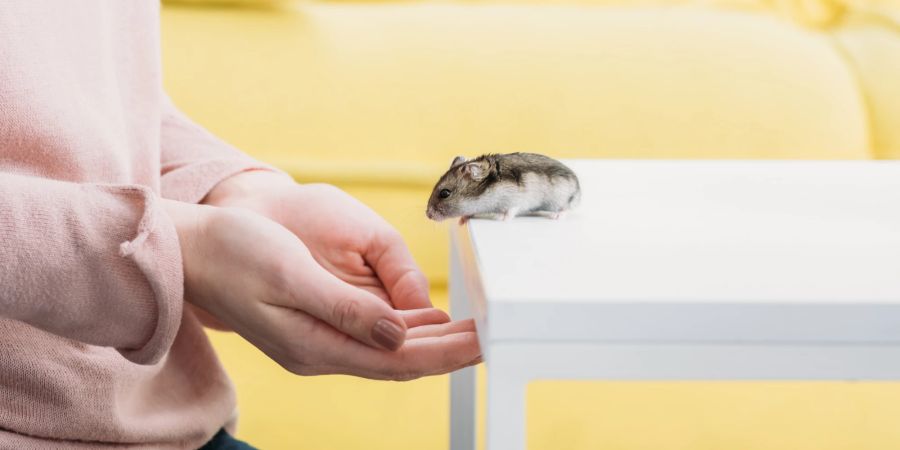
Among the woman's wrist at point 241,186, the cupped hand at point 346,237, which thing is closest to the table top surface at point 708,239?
the cupped hand at point 346,237

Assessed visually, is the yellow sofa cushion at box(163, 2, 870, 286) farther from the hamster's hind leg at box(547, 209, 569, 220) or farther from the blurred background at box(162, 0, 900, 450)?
the hamster's hind leg at box(547, 209, 569, 220)

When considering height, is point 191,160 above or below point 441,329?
above

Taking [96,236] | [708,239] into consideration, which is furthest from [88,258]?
[708,239]

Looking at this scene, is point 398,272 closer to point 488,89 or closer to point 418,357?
point 418,357

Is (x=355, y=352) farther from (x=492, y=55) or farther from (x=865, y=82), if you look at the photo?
(x=865, y=82)

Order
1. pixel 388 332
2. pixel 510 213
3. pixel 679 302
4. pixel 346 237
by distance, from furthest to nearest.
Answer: pixel 346 237 → pixel 510 213 → pixel 388 332 → pixel 679 302

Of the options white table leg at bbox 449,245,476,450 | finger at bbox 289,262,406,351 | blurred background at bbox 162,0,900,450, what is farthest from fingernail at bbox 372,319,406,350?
blurred background at bbox 162,0,900,450

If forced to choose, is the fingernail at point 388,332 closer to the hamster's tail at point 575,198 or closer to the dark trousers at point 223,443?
the hamster's tail at point 575,198

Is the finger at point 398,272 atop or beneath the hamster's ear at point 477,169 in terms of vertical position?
beneath
